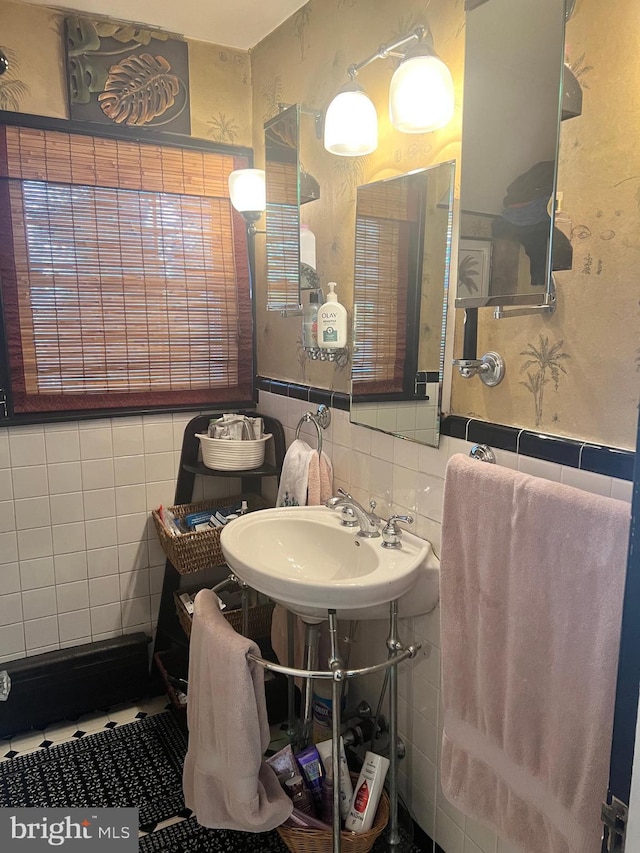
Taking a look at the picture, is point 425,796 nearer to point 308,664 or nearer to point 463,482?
point 308,664

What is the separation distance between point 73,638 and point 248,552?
1103 mm

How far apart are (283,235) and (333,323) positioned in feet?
1.66

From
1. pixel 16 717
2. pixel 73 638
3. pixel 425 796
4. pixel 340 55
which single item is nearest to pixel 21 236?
pixel 340 55

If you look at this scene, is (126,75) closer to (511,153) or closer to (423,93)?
(423,93)

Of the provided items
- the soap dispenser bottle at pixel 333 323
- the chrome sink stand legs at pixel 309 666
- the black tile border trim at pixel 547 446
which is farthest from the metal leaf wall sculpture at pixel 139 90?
the chrome sink stand legs at pixel 309 666

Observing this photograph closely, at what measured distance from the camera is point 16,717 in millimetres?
2168

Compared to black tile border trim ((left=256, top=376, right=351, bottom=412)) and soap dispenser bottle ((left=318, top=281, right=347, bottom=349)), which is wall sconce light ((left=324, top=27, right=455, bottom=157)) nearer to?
soap dispenser bottle ((left=318, top=281, right=347, bottom=349))

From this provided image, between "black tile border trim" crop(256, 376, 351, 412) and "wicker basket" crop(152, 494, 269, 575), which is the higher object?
"black tile border trim" crop(256, 376, 351, 412)

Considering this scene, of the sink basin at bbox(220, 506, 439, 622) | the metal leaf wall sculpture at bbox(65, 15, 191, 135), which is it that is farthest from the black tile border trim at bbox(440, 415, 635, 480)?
the metal leaf wall sculpture at bbox(65, 15, 191, 135)

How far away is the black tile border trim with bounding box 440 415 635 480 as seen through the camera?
3.59ft

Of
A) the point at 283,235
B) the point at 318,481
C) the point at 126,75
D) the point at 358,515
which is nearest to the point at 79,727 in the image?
the point at 318,481

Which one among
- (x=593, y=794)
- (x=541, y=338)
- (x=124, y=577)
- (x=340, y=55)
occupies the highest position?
(x=340, y=55)

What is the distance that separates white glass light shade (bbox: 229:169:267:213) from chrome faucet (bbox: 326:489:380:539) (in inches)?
44.5

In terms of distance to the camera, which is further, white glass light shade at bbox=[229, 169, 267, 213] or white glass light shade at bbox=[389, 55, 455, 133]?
white glass light shade at bbox=[229, 169, 267, 213]
